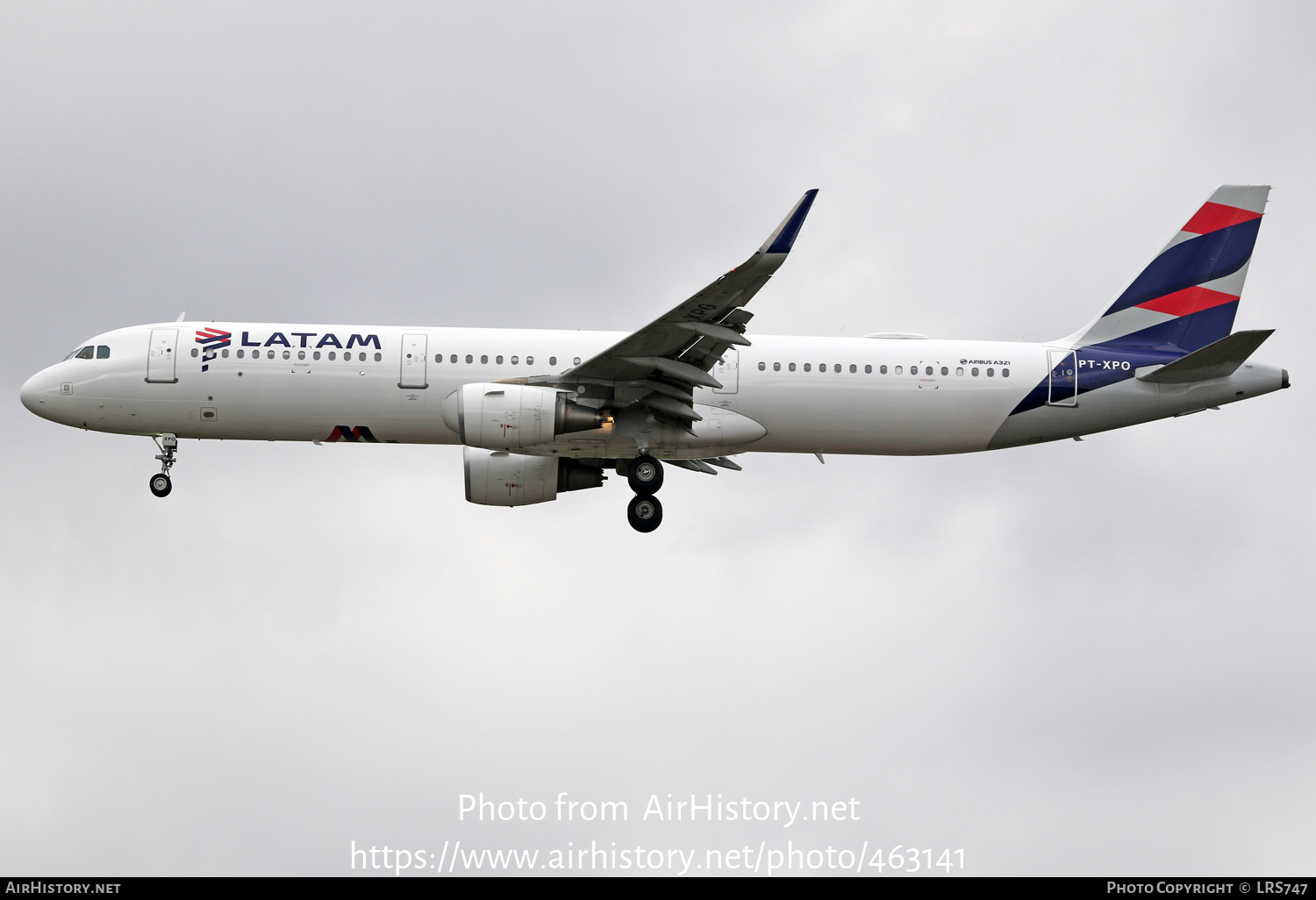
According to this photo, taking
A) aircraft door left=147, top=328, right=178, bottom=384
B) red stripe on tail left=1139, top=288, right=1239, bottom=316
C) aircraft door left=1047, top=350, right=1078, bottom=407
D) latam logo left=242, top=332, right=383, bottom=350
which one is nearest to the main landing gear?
latam logo left=242, top=332, right=383, bottom=350

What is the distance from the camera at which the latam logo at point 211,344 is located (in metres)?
33.7

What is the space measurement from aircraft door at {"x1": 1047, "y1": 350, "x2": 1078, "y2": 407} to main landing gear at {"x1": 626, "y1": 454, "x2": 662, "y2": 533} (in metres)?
9.67

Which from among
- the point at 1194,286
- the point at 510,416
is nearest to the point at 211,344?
the point at 510,416

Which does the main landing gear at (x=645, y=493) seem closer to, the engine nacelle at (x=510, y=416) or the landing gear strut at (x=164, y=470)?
the engine nacelle at (x=510, y=416)

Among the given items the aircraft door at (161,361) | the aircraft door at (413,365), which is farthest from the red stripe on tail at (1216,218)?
the aircraft door at (161,361)

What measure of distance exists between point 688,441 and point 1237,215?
15.8m

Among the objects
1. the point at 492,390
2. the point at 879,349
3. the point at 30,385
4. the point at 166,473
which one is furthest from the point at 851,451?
the point at 30,385

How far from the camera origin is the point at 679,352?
1235 inches

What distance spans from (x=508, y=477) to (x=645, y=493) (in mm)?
3820

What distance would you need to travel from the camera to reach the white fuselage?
33.2 m

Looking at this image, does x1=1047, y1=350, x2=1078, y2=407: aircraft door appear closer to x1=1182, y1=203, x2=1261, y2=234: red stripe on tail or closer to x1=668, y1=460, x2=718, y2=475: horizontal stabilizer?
x1=1182, y1=203, x2=1261, y2=234: red stripe on tail

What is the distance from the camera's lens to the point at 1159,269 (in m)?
36.6

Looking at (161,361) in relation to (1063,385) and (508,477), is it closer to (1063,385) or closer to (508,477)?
(508,477)

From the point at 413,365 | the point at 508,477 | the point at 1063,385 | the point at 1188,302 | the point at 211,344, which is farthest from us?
the point at 1188,302
